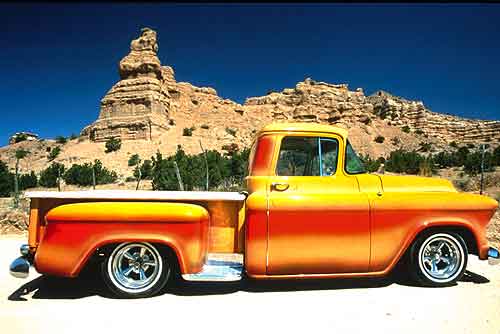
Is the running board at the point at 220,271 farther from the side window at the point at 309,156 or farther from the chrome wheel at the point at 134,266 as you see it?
the side window at the point at 309,156

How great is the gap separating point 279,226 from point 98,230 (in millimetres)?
1932

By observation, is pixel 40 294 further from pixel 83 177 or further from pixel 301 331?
pixel 83 177

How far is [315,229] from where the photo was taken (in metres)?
3.71

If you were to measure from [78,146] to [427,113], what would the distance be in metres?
75.6

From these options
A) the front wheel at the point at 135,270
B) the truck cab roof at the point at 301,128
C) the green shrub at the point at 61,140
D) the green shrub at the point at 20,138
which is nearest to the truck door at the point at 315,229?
the truck cab roof at the point at 301,128

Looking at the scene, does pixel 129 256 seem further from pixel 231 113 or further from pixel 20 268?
pixel 231 113

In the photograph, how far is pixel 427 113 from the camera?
3147 inches

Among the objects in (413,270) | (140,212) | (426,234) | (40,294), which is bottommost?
(40,294)

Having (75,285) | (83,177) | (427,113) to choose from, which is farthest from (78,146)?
(427,113)

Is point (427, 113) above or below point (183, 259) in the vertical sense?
above

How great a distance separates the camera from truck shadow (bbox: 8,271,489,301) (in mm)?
3818

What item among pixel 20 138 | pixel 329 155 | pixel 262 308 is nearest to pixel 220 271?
pixel 262 308

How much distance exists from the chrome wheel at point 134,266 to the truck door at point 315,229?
128 cm

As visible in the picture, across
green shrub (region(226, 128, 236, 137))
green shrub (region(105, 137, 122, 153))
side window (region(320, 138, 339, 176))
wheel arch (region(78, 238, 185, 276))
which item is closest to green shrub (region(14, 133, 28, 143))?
green shrub (region(105, 137, 122, 153))
